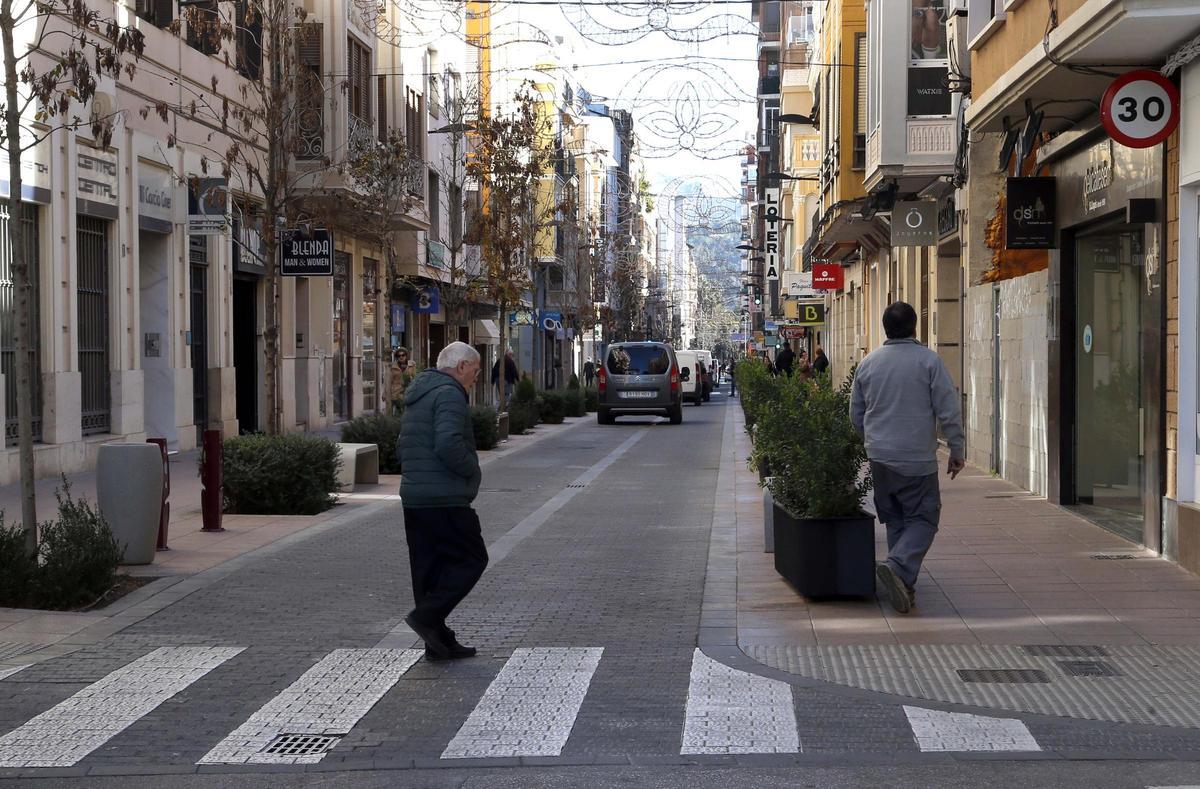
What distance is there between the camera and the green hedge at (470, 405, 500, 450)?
27172 millimetres

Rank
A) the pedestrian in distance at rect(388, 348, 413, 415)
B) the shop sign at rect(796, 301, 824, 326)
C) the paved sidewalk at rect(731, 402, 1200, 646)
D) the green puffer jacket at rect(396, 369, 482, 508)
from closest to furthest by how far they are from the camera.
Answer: the green puffer jacket at rect(396, 369, 482, 508) < the paved sidewalk at rect(731, 402, 1200, 646) < the pedestrian in distance at rect(388, 348, 413, 415) < the shop sign at rect(796, 301, 824, 326)

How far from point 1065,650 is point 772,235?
61.3 meters

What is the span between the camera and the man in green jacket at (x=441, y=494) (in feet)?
26.7

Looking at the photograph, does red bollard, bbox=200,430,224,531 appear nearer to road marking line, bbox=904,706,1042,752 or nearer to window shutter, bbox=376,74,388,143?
road marking line, bbox=904,706,1042,752

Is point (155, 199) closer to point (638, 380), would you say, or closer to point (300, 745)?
point (638, 380)

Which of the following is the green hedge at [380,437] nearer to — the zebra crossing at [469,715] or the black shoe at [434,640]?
the zebra crossing at [469,715]

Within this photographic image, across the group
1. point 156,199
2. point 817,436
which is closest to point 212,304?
point 156,199

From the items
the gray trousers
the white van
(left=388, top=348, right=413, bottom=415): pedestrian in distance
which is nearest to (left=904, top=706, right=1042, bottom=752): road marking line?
the gray trousers

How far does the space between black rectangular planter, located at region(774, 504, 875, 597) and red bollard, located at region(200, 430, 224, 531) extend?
20.4ft

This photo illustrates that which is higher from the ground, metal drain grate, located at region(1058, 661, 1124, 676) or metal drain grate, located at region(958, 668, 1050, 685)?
metal drain grate, located at region(1058, 661, 1124, 676)

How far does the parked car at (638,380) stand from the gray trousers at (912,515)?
94.8ft

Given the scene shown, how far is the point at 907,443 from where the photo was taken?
956cm

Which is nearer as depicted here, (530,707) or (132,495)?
(530,707)

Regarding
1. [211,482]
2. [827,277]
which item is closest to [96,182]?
[211,482]
